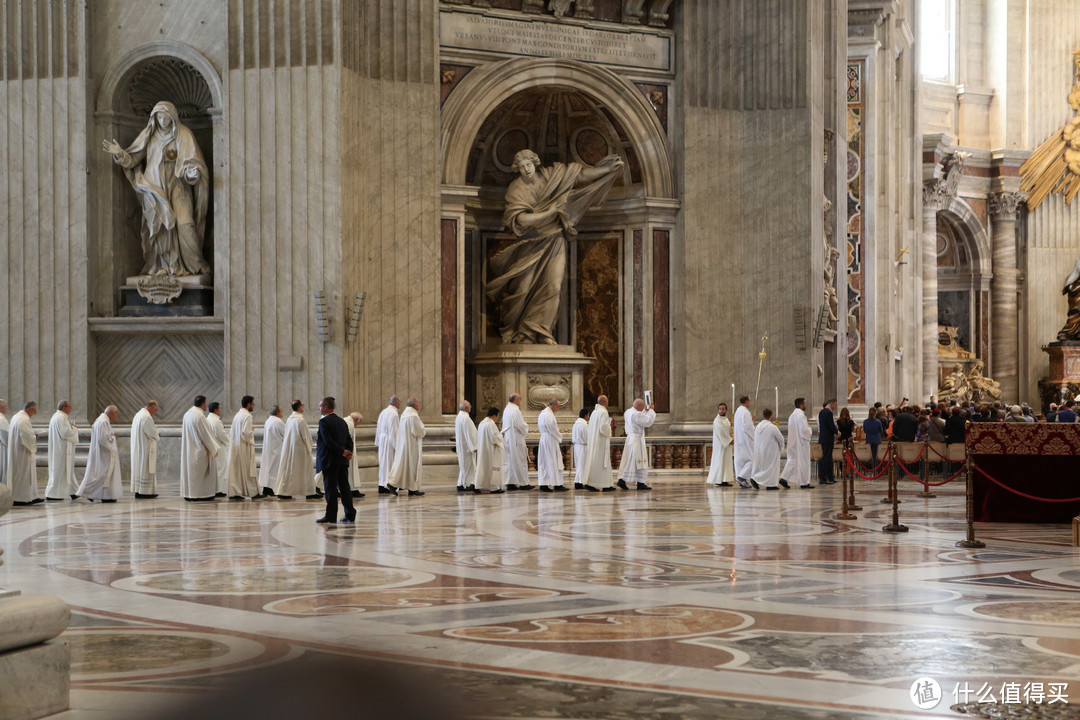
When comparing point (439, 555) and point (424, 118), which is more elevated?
point (424, 118)

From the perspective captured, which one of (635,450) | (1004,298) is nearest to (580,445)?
(635,450)

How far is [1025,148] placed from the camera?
34.3 m

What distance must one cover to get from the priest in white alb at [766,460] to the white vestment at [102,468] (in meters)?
7.92

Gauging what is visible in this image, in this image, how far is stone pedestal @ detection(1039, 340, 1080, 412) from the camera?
32469mm

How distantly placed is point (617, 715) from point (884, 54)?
24567 mm

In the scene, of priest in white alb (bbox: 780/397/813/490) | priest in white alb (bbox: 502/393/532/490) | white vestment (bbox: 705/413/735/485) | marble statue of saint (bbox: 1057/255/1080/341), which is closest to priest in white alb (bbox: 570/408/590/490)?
priest in white alb (bbox: 502/393/532/490)

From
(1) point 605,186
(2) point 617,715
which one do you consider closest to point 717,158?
(1) point 605,186

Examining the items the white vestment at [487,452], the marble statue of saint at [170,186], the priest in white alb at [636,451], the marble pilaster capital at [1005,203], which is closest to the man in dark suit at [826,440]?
the priest in white alb at [636,451]

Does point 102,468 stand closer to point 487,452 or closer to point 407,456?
point 407,456

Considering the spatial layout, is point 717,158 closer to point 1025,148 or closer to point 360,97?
point 360,97

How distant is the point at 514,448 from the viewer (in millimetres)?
16938

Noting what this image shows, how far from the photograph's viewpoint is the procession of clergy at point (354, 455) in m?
15.1

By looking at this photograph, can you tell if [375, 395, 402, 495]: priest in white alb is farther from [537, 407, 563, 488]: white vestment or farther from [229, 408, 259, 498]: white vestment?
[537, 407, 563, 488]: white vestment

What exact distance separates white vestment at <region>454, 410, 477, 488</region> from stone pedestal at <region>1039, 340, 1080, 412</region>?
2031cm
